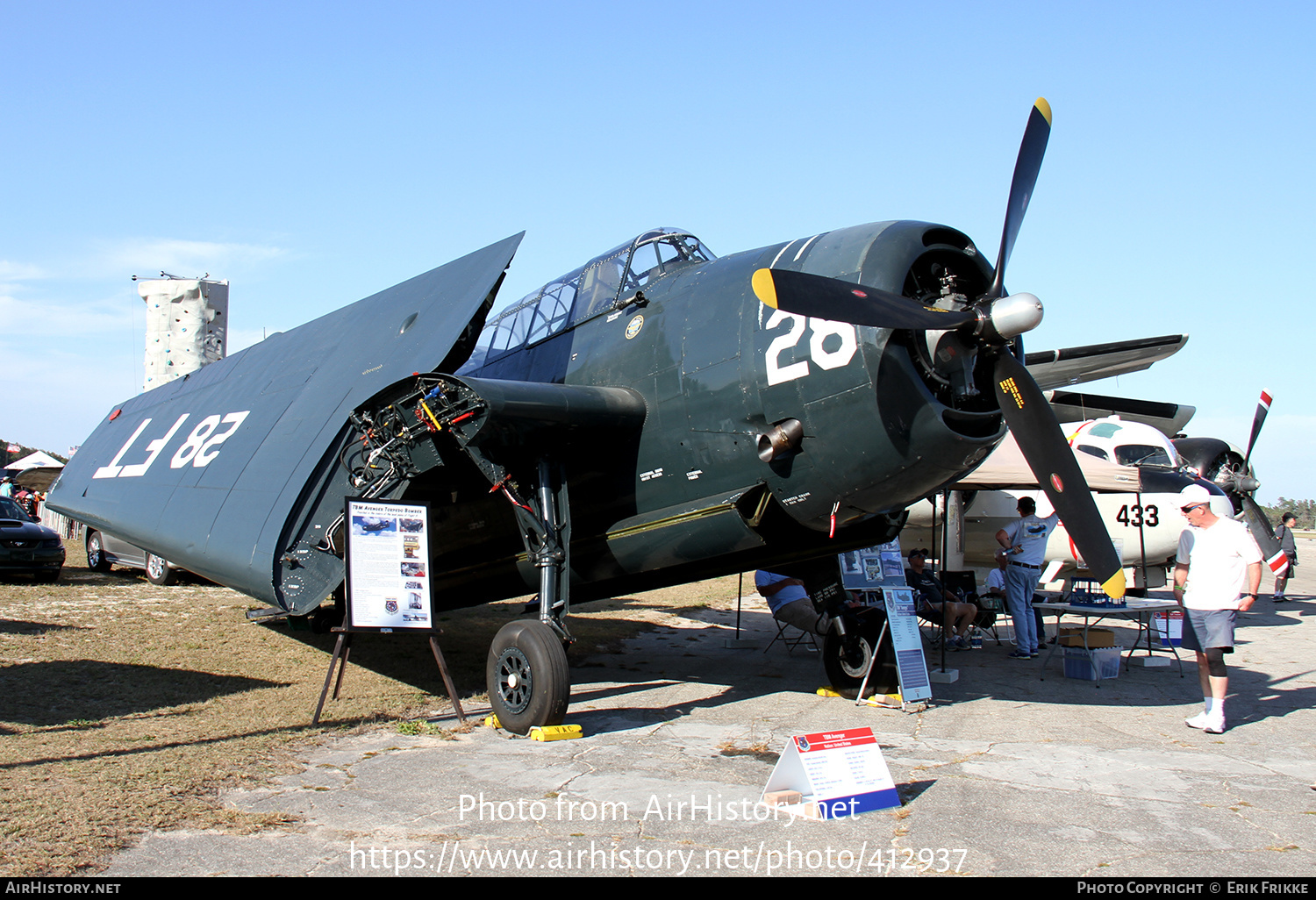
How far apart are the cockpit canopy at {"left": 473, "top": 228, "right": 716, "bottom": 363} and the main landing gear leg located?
6.15 ft

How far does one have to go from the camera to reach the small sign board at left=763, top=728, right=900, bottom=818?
480 centimetres

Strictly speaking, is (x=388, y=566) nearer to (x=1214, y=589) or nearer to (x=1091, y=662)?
(x=1214, y=589)

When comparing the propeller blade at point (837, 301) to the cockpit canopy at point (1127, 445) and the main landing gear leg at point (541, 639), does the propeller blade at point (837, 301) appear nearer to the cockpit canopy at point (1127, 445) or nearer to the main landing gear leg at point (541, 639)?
the main landing gear leg at point (541, 639)

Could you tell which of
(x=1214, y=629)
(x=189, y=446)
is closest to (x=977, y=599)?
(x=1214, y=629)

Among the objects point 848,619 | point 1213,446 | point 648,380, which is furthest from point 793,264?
point 1213,446

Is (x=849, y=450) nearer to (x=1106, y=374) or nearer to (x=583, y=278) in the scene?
(x=583, y=278)

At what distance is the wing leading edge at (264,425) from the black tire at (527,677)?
8.22 feet

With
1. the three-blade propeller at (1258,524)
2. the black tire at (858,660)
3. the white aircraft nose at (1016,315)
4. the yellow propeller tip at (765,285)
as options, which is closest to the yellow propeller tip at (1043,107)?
the white aircraft nose at (1016,315)

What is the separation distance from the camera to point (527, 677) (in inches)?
276

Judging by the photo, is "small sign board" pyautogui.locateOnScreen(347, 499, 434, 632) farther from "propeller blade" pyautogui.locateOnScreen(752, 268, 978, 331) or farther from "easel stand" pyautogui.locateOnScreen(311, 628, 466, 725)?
"propeller blade" pyautogui.locateOnScreen(752, 268, 978, 331)

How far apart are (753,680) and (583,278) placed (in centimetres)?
466

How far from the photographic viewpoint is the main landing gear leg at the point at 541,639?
6781 millimetres

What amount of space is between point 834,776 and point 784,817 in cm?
35

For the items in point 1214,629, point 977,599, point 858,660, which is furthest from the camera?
point 977,599
